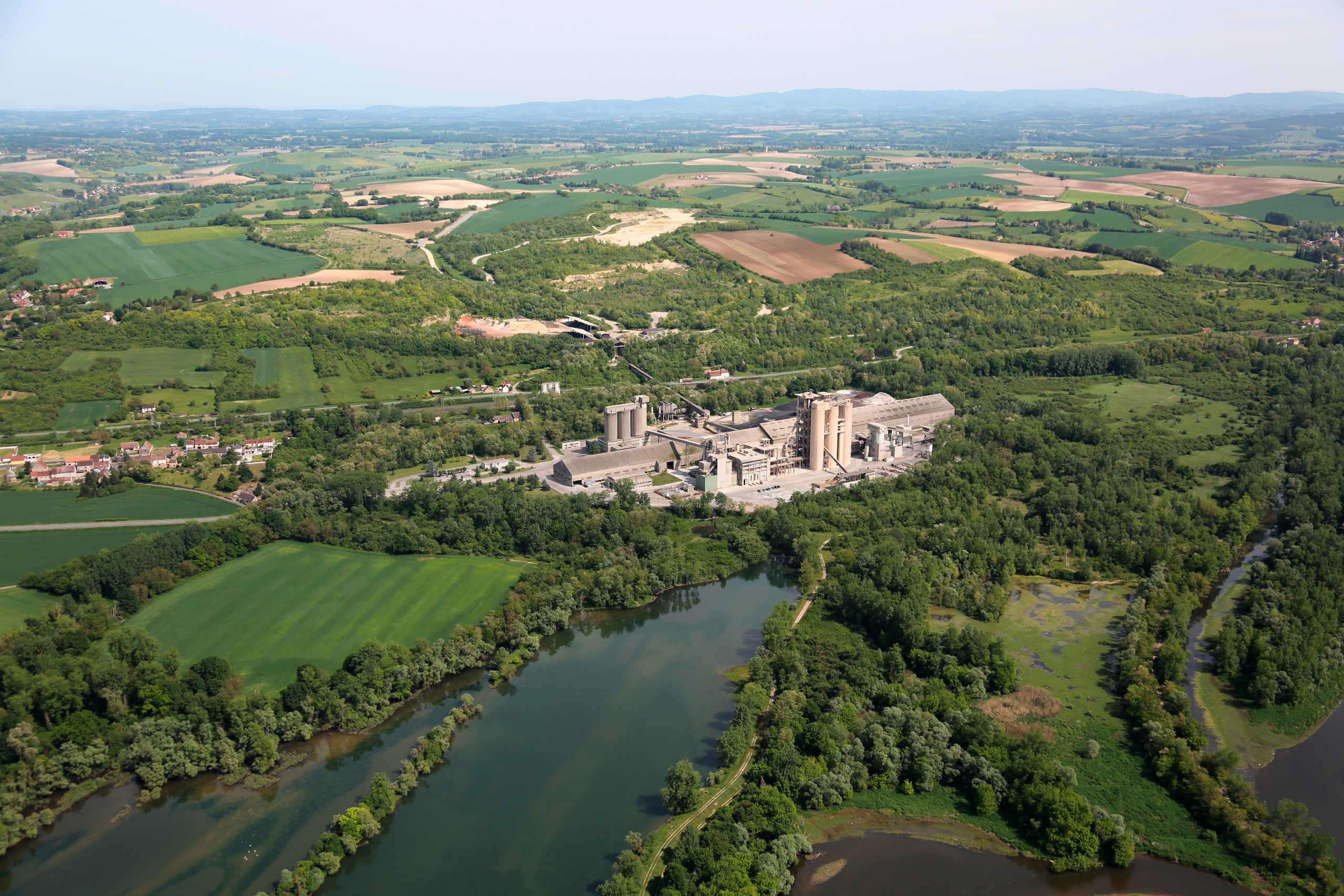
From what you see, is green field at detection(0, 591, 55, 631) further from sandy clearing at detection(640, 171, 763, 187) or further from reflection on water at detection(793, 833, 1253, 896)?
sandy clearing at detection(640, 171, 763, 187)

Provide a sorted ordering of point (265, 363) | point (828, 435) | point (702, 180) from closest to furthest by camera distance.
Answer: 1. point (828, 435)
2. point (265, 363)
3. point (702, 180)

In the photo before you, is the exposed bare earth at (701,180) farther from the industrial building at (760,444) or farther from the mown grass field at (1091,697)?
the mown grass field at (1091,697)

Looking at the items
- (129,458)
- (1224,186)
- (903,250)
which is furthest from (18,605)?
(1224,186)

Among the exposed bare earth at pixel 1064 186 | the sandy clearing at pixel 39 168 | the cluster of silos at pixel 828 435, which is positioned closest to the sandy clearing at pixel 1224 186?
the exposed bare earth at pixel 1064 186

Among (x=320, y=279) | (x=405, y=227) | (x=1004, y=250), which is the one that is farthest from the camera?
(x=405, y=227)

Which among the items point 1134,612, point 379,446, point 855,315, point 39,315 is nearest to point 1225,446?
point 1134,612

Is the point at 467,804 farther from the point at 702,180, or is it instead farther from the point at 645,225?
the point at 702,180

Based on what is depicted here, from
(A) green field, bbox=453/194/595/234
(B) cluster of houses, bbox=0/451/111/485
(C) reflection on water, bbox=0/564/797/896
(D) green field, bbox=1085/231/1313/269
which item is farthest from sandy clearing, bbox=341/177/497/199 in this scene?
(C) reflection on water, bbox=0/564/797/896
